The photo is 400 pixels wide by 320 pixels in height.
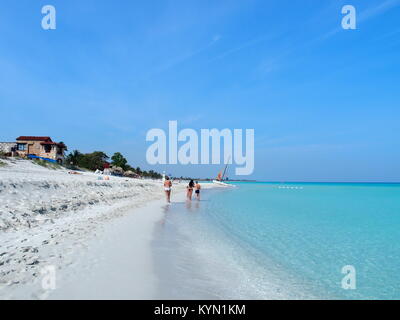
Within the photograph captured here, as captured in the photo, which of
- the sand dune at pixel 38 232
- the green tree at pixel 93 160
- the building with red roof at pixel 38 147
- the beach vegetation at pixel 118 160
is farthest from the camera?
the beach vegetation at pixel 118 160

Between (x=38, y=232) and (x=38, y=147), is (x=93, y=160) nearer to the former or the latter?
(x=38, y=147)

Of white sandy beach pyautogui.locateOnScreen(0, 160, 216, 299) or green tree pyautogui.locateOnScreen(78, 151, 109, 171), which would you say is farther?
green tree pyautogui.locateOnScreen(78, 151, 109, 171)

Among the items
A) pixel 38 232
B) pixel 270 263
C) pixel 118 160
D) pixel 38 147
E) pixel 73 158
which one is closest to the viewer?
pixel 270 263

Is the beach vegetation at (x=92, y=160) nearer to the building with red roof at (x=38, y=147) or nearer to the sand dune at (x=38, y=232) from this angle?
the building with red roof at (x=38, y=147)

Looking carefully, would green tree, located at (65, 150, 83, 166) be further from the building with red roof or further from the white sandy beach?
the white sandy beach

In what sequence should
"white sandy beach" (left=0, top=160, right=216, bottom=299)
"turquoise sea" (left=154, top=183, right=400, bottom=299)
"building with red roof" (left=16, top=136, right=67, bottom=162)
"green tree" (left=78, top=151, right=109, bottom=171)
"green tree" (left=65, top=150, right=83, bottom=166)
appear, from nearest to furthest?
"white sandy beach" (left=0, top=160, right=216, bottom=299)
"turquoise sea" (left=154, top=183, right=400, bottom=299)
"building with red roof" (left=16, top=136, right=67, bottom=162)
"green tree" (left=65, top=150, right=83, bottom=166)
"green tree" (left=78, top=151, right=109, bottom=171)

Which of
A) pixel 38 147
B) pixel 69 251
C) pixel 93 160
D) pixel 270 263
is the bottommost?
pixel 270 263

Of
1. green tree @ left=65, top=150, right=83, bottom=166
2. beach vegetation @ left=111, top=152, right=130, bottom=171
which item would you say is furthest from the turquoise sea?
beach vegetation @ left=111, top=152, right=130, bottom=171

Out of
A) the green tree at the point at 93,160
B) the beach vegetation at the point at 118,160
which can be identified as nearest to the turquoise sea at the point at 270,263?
the green tree at the point at 93,160

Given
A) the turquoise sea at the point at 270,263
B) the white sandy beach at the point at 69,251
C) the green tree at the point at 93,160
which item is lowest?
the turquoise sea at the point at 270,263

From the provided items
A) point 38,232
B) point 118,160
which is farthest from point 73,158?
point 38,232

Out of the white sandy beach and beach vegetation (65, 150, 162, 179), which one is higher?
beach vegetation (65, 150, 162, 179)
